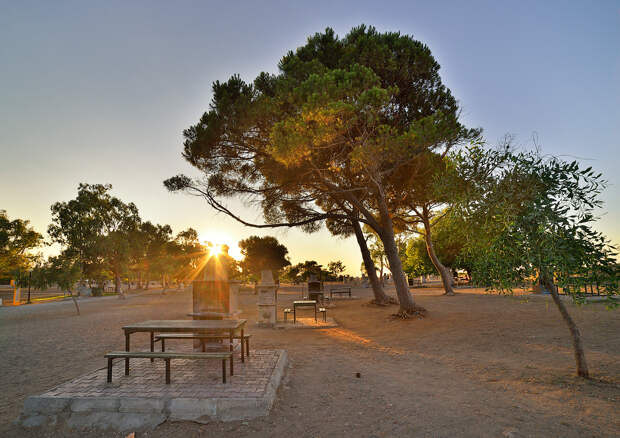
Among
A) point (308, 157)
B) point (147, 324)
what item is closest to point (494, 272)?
point (147, 324)

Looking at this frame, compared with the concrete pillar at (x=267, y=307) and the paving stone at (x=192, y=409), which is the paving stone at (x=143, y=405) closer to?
the paving stone at (x=192, y=409)

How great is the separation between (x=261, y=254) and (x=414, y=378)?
37.2 meters

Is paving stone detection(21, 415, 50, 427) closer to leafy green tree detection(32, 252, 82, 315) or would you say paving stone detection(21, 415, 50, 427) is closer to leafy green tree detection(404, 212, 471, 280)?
leafy green tree detection(32, 252, 82, 315)

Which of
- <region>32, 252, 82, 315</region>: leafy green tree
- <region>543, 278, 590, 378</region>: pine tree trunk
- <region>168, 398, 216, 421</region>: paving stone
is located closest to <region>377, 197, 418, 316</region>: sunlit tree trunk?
<region>543, 278, 590, 378</region>: pine tree trunk

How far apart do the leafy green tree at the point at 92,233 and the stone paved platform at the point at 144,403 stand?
1480 inches

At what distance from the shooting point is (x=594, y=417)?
4152 millimetres

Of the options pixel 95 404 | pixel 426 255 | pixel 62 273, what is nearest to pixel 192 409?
pixel 95 404

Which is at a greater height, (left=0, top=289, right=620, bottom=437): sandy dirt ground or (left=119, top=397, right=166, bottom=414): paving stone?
(left=119, top=397, right=166, bottom=414): paving stone

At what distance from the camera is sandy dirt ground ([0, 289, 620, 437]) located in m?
4.13

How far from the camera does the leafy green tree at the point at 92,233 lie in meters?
37.0

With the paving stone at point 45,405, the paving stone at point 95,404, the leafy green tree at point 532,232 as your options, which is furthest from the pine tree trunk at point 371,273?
the paving stone at point 45,405

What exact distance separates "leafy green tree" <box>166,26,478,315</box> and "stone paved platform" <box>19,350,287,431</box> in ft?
25.1

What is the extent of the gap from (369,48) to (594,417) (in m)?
12.5

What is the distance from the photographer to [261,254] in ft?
139
